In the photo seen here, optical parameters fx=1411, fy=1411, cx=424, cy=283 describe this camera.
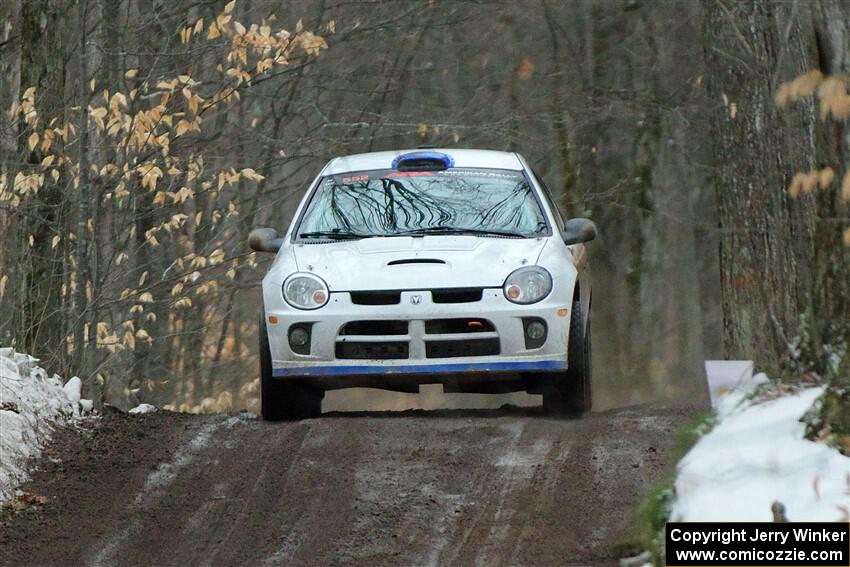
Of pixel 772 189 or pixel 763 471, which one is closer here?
pixel 763 471

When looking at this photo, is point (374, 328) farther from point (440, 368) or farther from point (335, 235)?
point (335, 235)

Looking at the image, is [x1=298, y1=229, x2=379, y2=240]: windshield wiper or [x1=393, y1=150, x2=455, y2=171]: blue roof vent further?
[x1=393, y1=150, x2=455, y2=171]: blue roof vent

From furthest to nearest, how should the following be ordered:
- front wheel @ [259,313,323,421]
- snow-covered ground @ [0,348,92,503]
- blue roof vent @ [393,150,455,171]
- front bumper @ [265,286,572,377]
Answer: blue roof vent @ [393,150,455,171], front wheel @ [259,313,323,421], front bumper @ [265,286,572,377], snow-covered ground @ [0,348,92,503]

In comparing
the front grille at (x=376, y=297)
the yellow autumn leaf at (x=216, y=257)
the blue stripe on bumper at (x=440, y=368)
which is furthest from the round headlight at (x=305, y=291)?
the yellow autumn leaf at (x=216, y=257)

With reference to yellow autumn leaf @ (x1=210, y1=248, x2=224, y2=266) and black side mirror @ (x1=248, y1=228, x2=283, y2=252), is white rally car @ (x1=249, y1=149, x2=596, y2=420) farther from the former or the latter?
yellow autumn leaf @ (x1=210, y1=248, x2=224, y2=266)

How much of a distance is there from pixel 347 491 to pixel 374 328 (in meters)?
1.87

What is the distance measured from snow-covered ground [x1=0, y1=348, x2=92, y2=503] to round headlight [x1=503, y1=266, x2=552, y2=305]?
126 inches

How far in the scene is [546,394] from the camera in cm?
969

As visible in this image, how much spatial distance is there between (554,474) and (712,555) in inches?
96.7

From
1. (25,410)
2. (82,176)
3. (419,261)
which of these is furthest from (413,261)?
(82,176)

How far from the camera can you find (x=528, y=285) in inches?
364

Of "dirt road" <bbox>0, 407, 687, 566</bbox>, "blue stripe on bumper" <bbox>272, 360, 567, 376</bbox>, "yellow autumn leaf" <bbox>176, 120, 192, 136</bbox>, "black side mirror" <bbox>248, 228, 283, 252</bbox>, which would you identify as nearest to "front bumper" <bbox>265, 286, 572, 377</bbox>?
"blue stripe on bumper" <bbox>272, 360, 567, 376</bbox>

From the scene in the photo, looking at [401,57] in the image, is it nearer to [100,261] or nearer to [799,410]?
[100,261]

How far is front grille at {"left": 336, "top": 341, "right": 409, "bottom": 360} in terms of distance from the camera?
9219 mm
